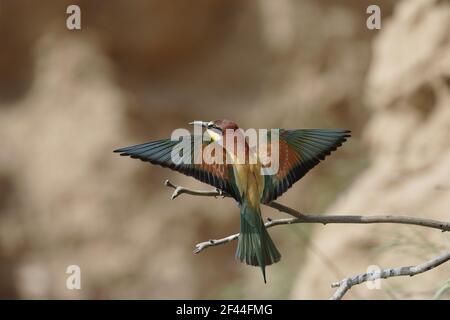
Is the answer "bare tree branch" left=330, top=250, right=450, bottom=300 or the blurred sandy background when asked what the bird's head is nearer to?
"bare tree branch" left=330, top=250, right=450, bottom=300

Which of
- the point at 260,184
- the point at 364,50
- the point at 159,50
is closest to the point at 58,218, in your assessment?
the point at 159,50

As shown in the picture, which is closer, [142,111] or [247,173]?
[247,173]

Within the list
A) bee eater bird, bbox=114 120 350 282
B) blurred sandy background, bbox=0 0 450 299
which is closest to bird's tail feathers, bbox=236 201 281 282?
bee eater bird, bbox=114 120 350 282

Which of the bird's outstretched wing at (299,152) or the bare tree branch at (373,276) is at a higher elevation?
the bird's outstretched wing at (299,152)

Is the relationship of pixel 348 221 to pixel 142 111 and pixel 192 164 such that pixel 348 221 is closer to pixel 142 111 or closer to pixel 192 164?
pixel 192 164

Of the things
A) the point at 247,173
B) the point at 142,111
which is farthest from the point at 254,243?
the point at 142,111

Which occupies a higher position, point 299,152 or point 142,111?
point 142,111

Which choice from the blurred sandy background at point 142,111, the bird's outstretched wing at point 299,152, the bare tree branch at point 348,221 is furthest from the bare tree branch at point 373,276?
the blurred sandy background at point 142,111

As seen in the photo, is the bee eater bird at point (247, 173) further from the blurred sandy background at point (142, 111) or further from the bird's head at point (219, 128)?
the blurred sandy background at point (142, 111)
